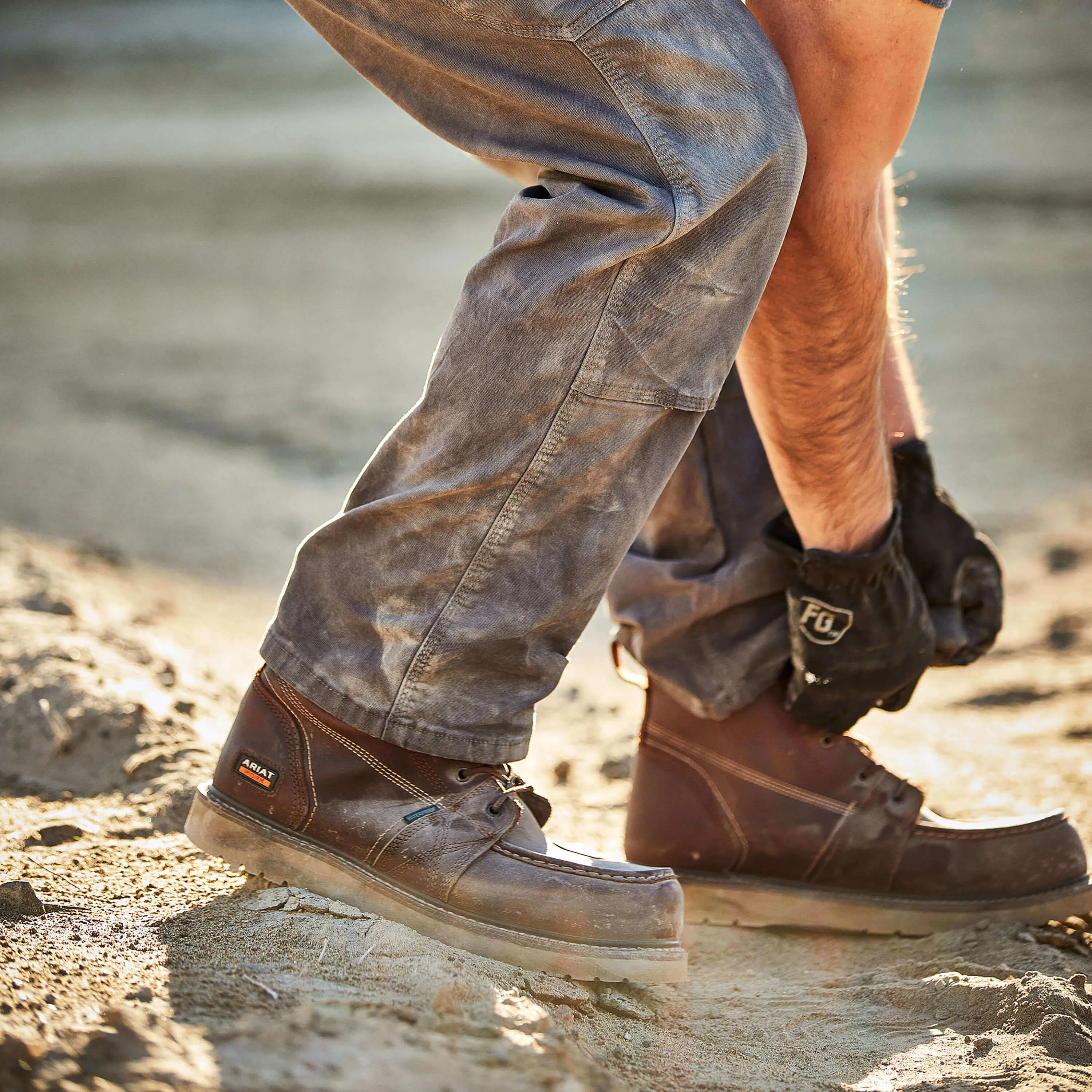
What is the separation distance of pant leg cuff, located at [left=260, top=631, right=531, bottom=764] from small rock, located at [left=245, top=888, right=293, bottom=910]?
0.21 m

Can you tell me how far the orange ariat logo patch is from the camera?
4.11 feet

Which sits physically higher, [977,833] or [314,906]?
[977,833]

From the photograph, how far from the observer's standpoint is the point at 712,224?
43.8 inches

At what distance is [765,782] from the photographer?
1536 mm

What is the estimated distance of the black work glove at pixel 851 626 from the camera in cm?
142

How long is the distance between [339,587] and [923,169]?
8686mm

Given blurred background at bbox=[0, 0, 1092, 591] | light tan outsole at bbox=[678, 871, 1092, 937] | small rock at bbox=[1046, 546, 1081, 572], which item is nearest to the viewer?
light tan outsole at bbox=[678, 871, 1092, 937]

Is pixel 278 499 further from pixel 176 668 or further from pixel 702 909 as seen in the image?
pixel 702 909

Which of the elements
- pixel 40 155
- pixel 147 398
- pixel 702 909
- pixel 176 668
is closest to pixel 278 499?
pixel 147 398

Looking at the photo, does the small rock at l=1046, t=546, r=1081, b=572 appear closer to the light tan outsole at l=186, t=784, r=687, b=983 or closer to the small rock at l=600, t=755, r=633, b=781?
the small rock at l=600, t=755, r=633, b=781

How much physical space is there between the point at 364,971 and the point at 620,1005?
0.28 m

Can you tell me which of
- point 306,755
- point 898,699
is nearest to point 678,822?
point 898,699

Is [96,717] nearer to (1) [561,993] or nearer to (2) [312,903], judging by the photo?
(2) [312,903]

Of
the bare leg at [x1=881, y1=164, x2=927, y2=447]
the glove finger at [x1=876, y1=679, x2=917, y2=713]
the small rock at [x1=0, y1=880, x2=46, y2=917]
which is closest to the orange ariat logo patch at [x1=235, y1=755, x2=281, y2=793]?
the small rock at [x1=0, y1=880, x2=46, y2=917]
